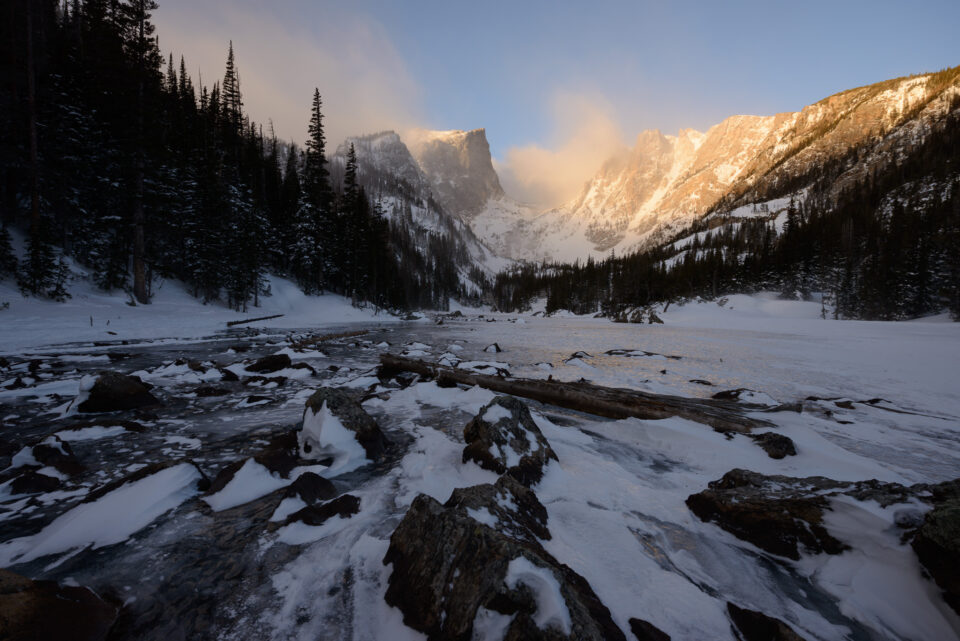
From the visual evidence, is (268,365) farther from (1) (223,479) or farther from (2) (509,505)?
(2) (509,505)

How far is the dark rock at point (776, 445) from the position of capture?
4662 millimetres

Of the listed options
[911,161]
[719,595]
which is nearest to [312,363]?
[719,595]

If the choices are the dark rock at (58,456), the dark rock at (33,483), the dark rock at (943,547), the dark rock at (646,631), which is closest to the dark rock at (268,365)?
the dark rock at (58,456)

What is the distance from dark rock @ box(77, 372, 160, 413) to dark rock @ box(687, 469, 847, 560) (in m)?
9.67

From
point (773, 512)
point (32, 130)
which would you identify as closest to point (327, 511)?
point (773, 512)

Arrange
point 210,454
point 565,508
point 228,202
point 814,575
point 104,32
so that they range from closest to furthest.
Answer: point 814,575
point 565,508
point 210,454
point 104,32
point 228,202

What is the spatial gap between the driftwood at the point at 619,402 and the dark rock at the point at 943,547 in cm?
326

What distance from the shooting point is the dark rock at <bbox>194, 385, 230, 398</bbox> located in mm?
7692

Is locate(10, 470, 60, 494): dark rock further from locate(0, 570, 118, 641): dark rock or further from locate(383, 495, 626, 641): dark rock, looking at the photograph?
locate(383, 495, 626, 641): dark rock

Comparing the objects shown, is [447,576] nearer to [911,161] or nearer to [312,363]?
[312,363]

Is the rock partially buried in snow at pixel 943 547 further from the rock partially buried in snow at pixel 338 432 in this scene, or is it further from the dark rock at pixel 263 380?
the dark rock at pixel 263 380

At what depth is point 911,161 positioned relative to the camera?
241 ft

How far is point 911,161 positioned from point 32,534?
417ft

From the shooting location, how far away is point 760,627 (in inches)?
80.9
